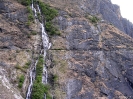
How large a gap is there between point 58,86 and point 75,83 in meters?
2.50

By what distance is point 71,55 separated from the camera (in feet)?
129

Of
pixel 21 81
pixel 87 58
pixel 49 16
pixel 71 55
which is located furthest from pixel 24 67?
pixel 49 16

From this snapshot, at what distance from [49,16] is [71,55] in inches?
358

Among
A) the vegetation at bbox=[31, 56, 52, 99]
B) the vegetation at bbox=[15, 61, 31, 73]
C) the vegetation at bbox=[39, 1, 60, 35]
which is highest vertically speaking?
the vegetation at bbox=[39, 1, 60, 35]

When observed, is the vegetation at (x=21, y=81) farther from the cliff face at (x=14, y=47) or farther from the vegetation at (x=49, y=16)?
the vegetation at (x=49, y=16)

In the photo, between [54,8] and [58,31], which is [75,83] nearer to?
[58,31]

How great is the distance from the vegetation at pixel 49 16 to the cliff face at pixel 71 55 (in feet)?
2.73

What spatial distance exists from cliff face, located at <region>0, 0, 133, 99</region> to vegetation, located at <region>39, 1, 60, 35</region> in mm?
833

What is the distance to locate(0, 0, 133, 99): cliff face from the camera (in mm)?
34344

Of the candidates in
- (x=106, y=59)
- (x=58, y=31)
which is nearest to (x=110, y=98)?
(x=106, y=59)

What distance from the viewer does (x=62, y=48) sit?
1571 inches

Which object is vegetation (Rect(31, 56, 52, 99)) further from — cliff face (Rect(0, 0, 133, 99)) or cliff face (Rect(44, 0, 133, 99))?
cliff face (Rect(44, 0, 133, 99))

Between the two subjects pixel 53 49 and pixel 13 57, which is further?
pixel 53 49

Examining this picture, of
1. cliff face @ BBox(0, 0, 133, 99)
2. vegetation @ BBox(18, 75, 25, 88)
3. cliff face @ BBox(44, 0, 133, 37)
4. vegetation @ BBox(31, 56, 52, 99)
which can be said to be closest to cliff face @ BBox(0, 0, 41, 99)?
cliff face @ BBox(0, 0, 133, 99)
